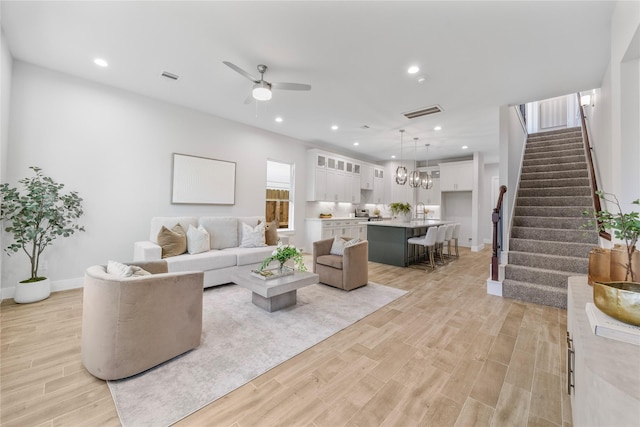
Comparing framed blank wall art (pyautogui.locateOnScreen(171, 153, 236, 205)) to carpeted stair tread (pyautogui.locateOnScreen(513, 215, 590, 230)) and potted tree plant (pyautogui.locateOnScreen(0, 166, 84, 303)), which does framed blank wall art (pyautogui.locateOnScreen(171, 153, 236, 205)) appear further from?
carpeted stair tread (pyautogui.locateOnScreen(513, 215, 590, 230))

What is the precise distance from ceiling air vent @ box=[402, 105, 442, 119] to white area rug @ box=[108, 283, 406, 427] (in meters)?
3.27

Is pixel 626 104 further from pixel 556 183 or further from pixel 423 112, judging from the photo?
pixel 556 183

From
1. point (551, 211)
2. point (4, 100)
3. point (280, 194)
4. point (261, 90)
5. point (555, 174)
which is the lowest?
point (551, 211)

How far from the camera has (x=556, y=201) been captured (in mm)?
4594

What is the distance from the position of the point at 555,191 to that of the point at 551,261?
1.93m

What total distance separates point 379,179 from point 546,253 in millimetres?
5664

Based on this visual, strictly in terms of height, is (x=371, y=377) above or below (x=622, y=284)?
below

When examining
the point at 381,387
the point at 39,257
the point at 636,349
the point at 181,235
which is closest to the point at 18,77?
the point at 39,257

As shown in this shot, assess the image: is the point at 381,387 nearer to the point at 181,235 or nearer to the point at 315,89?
the point at 181,235

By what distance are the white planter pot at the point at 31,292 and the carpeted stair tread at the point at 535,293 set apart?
6275 mm

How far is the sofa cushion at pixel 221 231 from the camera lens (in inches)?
172

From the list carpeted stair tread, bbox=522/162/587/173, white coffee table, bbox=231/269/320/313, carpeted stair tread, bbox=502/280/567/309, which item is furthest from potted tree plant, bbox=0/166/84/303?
carpeted stair tread, bbox=522/162/587/173

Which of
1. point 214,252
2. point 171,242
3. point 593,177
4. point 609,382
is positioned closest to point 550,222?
point 593,177

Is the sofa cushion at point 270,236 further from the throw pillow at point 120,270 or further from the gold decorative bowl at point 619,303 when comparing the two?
the gold decorative bowl at point 619,303
